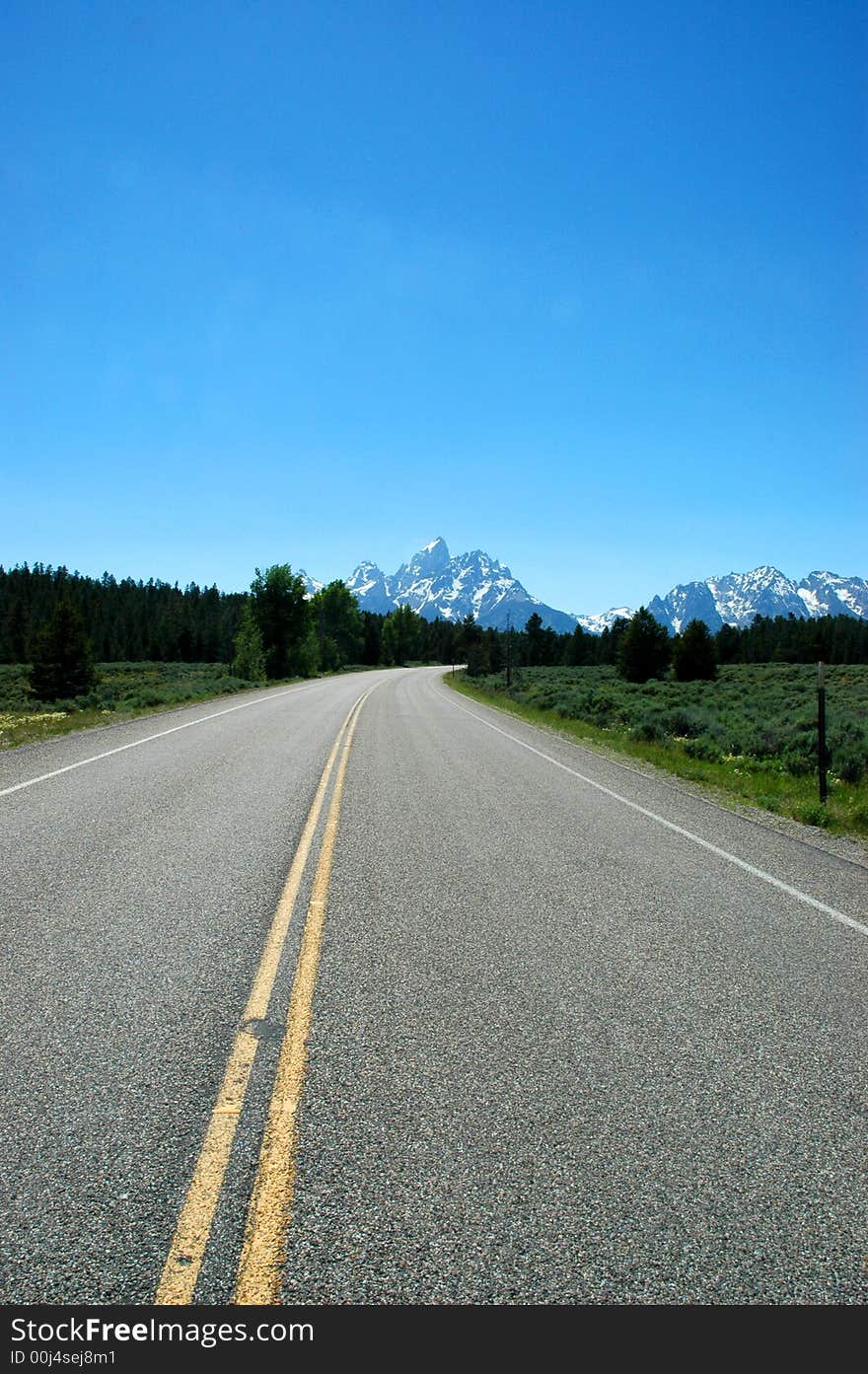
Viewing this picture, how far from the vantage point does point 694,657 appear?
2564 inches

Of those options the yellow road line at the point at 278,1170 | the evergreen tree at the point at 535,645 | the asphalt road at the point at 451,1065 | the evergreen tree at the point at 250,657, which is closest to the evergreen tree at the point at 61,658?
the evergreen tree at the point at 250,657

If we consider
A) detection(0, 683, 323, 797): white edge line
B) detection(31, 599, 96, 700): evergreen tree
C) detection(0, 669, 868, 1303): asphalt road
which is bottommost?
detection(0, 669, 868, 1303): asphalt road

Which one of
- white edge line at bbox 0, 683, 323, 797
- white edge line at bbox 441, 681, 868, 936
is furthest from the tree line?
white edge line at bbox 441, 681, 868, 936

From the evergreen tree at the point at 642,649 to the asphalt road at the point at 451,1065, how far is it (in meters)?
57.7

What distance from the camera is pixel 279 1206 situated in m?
2.55

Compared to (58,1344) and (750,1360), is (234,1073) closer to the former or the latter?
(58,1344)

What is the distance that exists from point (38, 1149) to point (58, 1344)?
814 millimetres

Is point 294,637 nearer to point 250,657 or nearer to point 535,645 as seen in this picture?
point 250,657

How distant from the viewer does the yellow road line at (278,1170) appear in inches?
89.3

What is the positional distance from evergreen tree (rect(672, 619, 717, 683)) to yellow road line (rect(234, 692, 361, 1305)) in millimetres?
64174

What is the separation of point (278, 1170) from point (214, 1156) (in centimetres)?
25

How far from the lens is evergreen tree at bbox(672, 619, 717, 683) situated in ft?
213

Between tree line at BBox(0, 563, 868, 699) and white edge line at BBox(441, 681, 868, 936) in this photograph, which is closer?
white edge line at BBox(441, 681, 868, 936)

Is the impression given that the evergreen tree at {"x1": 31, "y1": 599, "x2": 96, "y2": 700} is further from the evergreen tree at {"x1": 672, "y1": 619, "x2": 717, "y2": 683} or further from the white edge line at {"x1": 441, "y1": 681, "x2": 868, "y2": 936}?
the evergreen tree at {"x1": 672, "y1": 619, "x2": 717, "y2": 683}
